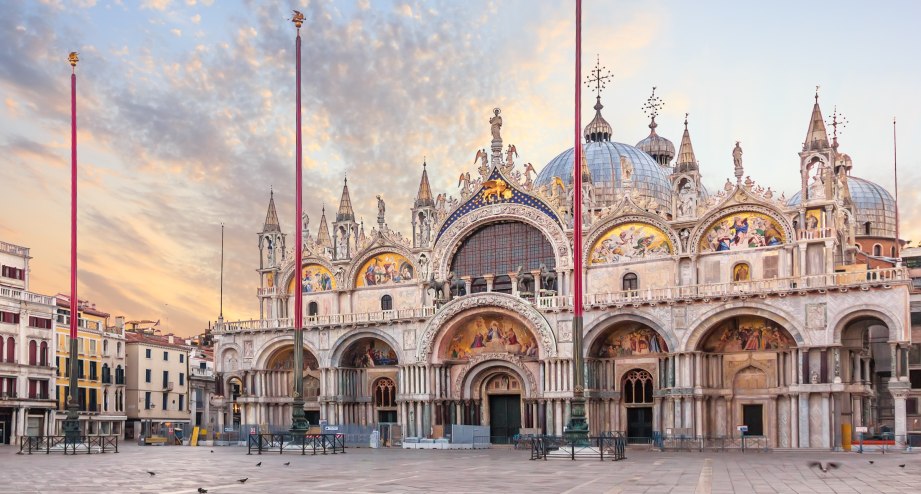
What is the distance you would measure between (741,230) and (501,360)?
15.1 m

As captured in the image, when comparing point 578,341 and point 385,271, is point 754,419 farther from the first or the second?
point 385,271

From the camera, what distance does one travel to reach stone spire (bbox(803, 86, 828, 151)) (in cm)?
5528

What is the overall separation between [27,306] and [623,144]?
43150 mm

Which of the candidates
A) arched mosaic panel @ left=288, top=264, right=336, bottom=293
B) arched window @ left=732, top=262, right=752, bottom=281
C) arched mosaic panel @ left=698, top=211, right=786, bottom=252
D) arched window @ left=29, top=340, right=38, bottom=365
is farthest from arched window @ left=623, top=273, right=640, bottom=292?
arched window @ left=29, top=340, right=38, bottom=365

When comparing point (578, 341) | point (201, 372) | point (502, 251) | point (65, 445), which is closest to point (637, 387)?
point (502, 251)

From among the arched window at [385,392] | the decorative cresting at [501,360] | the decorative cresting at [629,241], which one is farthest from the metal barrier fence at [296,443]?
the decorative cresting at [629,241]

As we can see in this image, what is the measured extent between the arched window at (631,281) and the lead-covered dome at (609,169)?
1439 centimetres

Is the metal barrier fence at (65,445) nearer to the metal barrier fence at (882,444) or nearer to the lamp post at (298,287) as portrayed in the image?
the lamp post at (298,287)

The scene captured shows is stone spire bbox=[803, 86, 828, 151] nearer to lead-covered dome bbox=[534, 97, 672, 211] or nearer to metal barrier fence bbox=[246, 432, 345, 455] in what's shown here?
lead-covered dome bbox=[534, 97, 672, 211]

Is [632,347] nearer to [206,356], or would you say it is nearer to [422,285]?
[422,285]

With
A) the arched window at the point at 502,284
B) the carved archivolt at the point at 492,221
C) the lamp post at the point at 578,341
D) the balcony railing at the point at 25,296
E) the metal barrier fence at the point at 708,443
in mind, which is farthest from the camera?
the balcony railing at the point at 25,296

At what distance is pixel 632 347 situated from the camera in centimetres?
5897

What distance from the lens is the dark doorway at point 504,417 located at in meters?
63.0

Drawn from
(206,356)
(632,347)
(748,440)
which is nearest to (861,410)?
A: (748,440)
